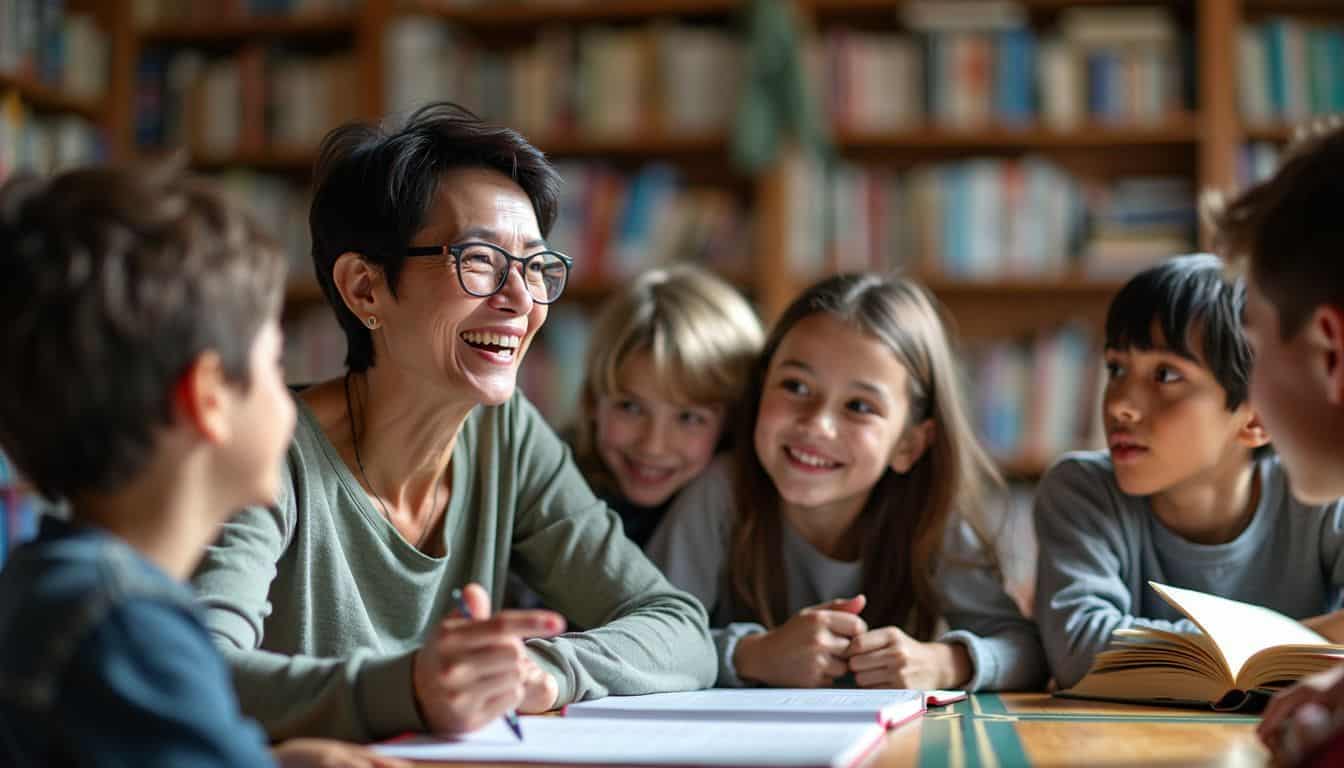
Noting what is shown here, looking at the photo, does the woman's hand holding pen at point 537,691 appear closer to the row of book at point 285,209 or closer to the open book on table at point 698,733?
the open book on table at point 698,733

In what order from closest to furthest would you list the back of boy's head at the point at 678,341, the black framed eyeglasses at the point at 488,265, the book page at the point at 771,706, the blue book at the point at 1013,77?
the book page at the point at 771,706, the black framed eyeglasses at the point at 488,265, the back of boy's head at the point at 678,341, the blue book at the point at 1013,77

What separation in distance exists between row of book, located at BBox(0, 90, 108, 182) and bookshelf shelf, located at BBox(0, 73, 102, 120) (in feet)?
0.06

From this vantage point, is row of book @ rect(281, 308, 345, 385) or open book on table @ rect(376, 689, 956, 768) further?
row of book @ rect(281, 308, 345, 385)

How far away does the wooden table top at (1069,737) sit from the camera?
39.8 inches

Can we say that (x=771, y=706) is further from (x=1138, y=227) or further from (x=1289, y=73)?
(x=1289, y=73)

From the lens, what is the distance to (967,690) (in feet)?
4.97

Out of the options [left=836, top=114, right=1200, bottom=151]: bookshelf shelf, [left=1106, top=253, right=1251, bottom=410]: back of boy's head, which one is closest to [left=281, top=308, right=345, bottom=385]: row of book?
[left=836, top=114, right=1200, bottom=151]: bookshelf shelf

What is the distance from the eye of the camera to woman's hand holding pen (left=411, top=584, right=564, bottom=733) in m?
0.99

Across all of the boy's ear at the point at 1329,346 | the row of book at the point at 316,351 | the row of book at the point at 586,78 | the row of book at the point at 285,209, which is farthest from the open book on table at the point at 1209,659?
the row of book at the point at 285,209

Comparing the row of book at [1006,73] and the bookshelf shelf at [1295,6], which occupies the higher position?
the bookshelf shelf at [1295,6]

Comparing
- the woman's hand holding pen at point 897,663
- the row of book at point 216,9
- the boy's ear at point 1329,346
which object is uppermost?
the row of book at point 216,9

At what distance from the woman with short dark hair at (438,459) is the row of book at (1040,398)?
1995mm

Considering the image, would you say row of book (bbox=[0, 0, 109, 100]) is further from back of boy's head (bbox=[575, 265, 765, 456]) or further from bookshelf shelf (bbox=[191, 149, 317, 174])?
back of boy's head (bbox=[575, 265, 765, 456])

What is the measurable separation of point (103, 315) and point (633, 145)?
2.79 meters
